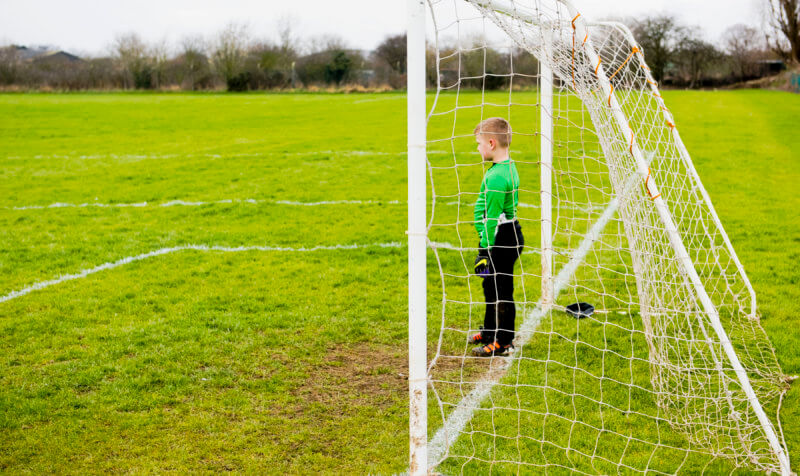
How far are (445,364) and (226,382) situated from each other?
1.43 m

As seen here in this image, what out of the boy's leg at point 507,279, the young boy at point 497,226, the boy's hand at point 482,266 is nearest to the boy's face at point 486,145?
the young boy at point 497,226

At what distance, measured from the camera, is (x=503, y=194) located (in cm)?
398

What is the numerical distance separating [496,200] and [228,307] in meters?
2.55

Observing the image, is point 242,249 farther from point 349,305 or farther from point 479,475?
point 479,475

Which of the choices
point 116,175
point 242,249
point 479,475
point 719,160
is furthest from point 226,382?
point 719,160

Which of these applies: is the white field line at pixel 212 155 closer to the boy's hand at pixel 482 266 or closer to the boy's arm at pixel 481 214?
the boy's arm at pixel 481 214

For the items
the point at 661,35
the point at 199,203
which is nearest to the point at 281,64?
the point at 661,35

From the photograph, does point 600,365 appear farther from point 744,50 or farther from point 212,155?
point 744,50

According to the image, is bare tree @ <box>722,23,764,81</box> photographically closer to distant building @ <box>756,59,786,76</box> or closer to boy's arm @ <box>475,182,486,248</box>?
distant building @ <box>756,59,786,76</box>

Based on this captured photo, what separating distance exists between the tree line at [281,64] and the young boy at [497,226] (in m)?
39.7

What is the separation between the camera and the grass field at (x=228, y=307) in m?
3.29

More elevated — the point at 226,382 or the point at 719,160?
the point at 719,160

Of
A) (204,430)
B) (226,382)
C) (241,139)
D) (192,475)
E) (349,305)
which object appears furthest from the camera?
(241,139)

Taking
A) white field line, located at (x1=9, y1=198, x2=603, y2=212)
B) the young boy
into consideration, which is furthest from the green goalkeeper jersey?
white field line, located at (x1=9, y1=198, x2=603, y2=212)
